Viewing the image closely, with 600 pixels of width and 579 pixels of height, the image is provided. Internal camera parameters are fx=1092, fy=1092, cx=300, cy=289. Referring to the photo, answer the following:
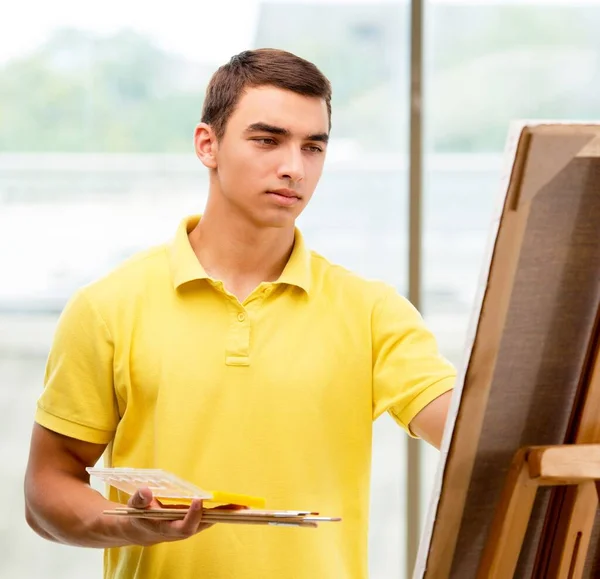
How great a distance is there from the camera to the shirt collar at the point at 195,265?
1.49 metres

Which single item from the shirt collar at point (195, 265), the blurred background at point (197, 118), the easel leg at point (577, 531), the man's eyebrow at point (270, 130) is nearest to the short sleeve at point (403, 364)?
the shirt collar at point (195, 265)

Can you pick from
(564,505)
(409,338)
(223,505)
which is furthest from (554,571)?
(409,338)

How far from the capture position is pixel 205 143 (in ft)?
5.05

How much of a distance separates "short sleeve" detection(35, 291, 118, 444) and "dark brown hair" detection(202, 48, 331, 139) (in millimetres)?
316

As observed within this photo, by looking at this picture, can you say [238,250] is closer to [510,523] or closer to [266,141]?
[266,141]

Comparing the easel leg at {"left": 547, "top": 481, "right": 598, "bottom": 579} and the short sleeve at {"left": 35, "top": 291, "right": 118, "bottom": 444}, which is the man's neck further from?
the easel leg at {"left": 547, "top": 481, "right": 598, "bottom": 579}

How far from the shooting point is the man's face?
4.72 feet

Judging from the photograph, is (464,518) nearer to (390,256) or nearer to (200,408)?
(200,408)

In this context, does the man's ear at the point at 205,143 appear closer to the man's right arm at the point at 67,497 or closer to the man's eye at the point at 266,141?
the man's eye at the point at 266,141

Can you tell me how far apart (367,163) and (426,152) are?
17cm

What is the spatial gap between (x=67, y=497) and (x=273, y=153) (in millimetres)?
530

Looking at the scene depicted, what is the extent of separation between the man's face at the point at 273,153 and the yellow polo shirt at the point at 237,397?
0.12 metres

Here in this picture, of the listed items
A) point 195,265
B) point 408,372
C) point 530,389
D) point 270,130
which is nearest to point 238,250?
point 195,265

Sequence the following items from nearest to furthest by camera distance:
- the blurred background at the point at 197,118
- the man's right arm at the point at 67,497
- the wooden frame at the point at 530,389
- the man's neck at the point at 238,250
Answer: the wooden frame at the point at 530,389, the man's right arm at the point at 67,497, the man's neck at the point at 238,250, the blurred background at the point at 197,118
